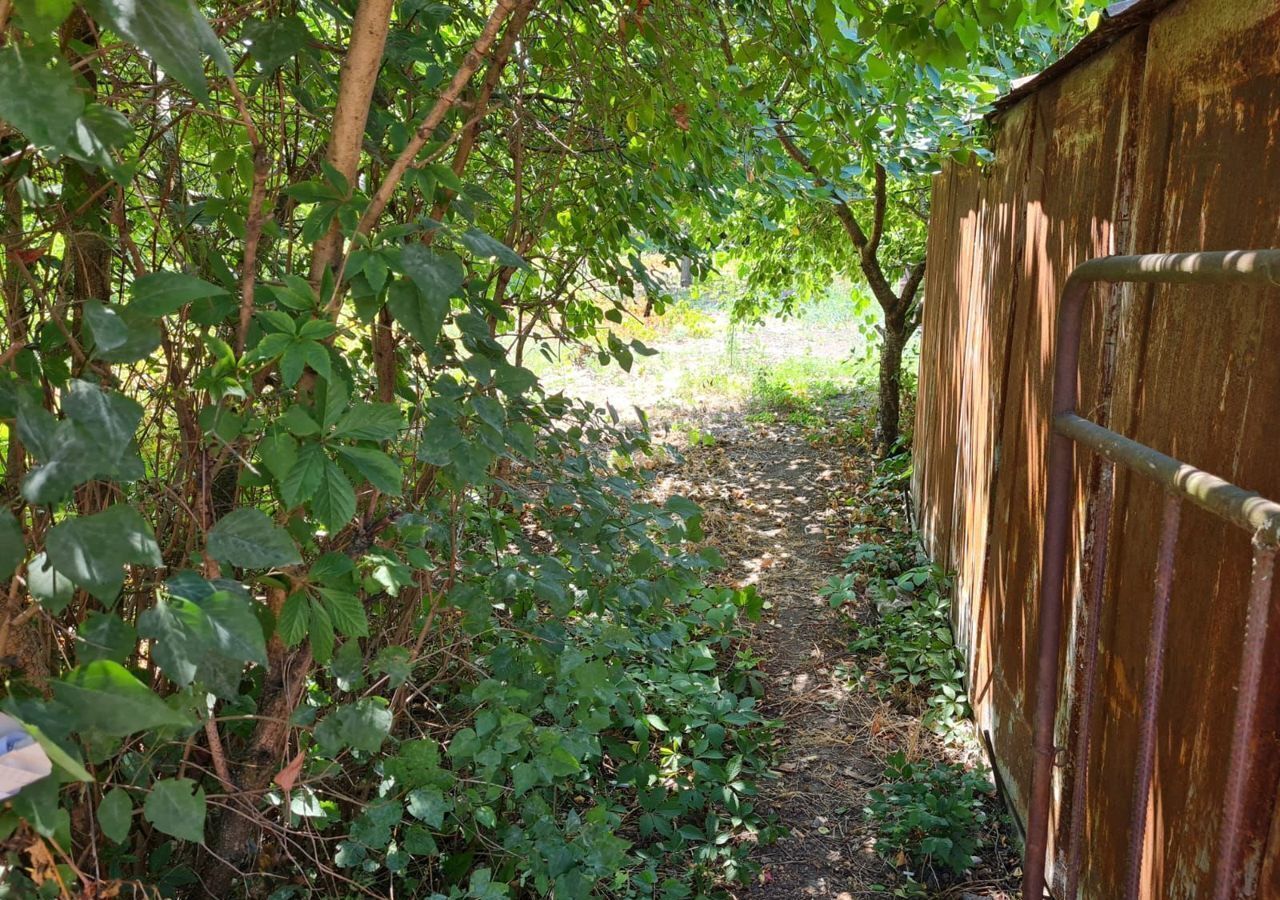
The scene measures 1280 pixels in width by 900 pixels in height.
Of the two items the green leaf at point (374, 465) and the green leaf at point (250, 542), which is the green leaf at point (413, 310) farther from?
the green leaf at point (250, 542)

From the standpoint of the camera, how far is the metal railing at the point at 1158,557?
1169mm

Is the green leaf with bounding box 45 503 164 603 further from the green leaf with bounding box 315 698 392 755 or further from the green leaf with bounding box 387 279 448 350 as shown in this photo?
the green leaf with bounding box 315 698 392 755

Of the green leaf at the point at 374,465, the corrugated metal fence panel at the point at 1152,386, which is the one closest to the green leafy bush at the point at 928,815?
the corrugated metal fence panel at the point at 1152,386

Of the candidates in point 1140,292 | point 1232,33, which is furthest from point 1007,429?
point 1232,33

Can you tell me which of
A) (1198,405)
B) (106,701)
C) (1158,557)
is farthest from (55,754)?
(1198,405)

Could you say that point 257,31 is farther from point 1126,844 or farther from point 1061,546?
point 1126,844

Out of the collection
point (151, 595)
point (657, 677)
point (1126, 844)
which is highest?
point (151, 595)

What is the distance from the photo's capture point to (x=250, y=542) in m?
1.27

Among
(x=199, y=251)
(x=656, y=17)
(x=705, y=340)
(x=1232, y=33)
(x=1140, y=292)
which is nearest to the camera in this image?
(x=1232, y=33)

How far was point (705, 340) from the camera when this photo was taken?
55.1ft

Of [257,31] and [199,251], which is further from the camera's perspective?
[199,251]

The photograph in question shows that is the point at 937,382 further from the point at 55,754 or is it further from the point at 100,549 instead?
the point at 55,754

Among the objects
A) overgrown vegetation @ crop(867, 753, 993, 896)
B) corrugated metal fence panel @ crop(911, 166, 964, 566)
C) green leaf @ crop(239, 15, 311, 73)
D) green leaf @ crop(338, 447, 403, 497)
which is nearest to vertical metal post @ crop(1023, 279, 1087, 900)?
overgrown vegetation @ crop(867, 753, 993, 896)

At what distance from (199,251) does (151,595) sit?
784mm
